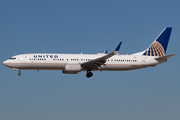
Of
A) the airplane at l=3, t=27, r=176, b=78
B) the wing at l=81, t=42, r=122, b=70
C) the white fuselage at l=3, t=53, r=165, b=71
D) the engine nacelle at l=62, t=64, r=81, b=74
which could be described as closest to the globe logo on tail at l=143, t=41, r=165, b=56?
the airplane at l=3, t=27, r=176, b=78

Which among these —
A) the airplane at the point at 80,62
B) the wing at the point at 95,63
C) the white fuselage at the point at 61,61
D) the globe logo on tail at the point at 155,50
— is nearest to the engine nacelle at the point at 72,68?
the airplane at the point at 80,62

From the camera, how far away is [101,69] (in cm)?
5200

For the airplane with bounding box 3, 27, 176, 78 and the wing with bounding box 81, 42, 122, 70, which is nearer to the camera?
the wing with bounding box 81, 42, 122, 70

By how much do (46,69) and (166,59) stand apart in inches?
807

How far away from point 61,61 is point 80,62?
3.18m

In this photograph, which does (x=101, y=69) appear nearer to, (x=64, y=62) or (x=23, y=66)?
(x=64, y=62)

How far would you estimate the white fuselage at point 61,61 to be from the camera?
49.6 m

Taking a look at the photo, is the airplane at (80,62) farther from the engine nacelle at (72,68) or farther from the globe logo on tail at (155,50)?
the globe logo on tail at (155,50)

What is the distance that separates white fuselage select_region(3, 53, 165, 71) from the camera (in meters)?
49.6

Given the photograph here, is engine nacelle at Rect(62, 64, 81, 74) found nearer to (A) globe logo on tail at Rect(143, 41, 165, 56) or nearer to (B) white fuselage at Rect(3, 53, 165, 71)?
(B) white fuselage at Rect(3, 53, 165, 71)

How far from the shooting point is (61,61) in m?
50.1

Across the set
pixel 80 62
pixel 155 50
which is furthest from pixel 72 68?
pixel 155 50

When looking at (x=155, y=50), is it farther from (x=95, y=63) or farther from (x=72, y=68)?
(x=72, y=68)

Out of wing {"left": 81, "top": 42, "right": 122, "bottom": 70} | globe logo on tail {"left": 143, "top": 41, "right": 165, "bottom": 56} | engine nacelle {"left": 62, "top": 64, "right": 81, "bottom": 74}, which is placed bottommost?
engine nacelle {"left": 62, "top": 64, "right": 81, "bottom": 74}
